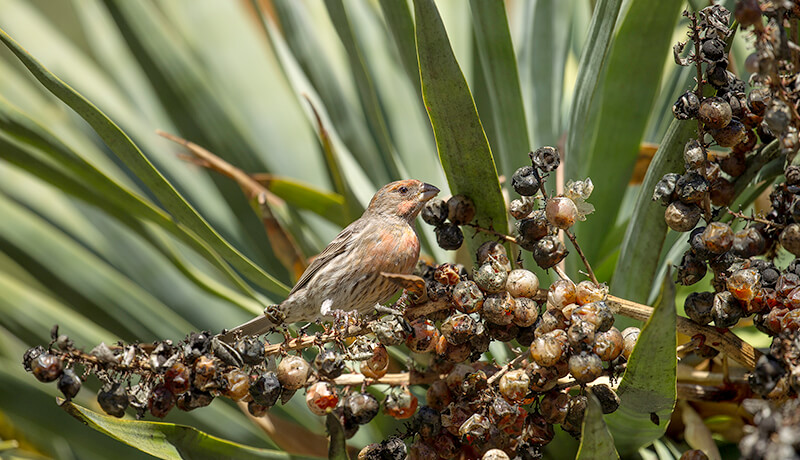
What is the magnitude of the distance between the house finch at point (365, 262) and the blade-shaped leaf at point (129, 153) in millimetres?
273

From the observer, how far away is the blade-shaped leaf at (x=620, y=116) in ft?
4.53

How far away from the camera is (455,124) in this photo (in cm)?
107

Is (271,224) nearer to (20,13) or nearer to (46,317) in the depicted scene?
(46,317)

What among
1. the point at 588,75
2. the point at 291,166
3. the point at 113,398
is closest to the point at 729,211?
the point at 588,75

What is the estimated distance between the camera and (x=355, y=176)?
6.26ft

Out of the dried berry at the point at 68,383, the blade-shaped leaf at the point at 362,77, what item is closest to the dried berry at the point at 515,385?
the dried berry at the point at 68,383

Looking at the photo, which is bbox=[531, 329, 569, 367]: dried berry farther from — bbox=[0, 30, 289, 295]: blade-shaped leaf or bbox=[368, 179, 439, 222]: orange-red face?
bbox=[368, 179, 439, 222]: orange-red face

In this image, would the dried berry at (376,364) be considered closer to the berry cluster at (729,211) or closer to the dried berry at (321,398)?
the dried berry at (321,398)

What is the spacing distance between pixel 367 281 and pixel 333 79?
780mm

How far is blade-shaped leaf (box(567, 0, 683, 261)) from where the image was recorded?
138cm

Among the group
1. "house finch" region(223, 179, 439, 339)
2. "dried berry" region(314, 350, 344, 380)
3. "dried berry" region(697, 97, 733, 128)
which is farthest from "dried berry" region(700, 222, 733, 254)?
"house finch" region(223, 179, 439, 339)

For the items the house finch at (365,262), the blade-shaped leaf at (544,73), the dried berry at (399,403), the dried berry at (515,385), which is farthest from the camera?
the blade-shaped leaf at (544,73)

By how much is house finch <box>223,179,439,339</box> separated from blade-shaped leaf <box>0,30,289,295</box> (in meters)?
0.27

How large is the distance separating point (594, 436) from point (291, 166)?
1.56 m
